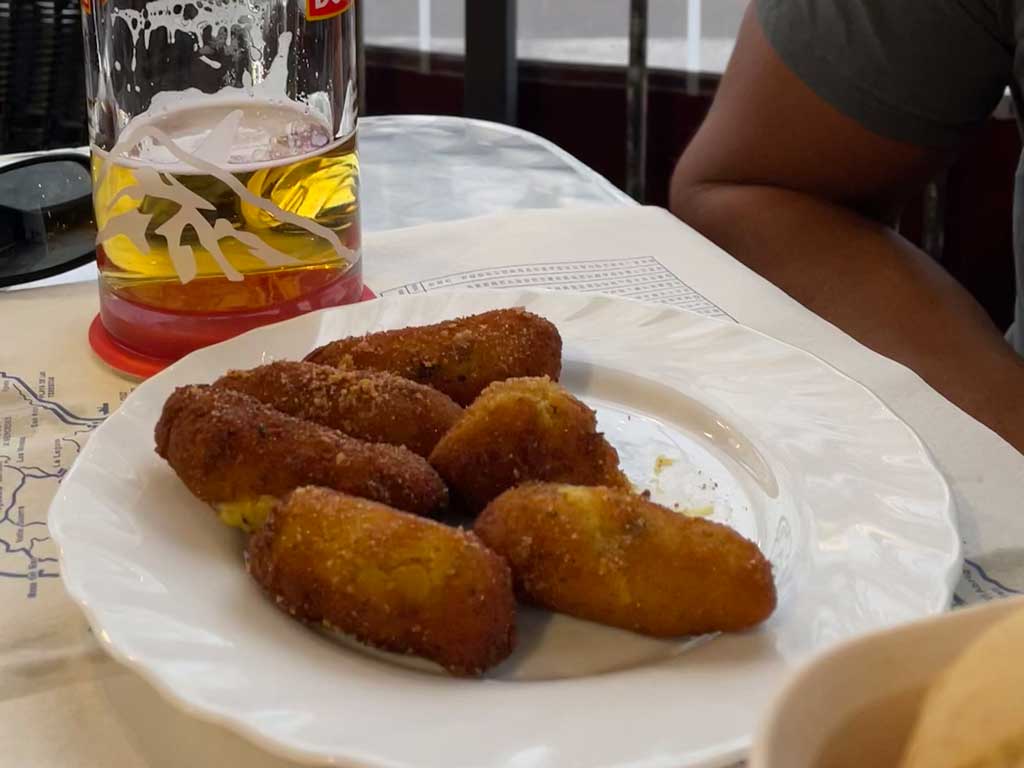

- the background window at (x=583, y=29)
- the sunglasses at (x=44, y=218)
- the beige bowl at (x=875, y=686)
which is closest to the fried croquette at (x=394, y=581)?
the beige bowl at (x=875, y=686)

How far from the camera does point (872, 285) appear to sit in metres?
0.98

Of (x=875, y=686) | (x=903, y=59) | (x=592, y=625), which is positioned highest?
(x=903, y=59)

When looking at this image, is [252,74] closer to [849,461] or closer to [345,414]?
[345,414]

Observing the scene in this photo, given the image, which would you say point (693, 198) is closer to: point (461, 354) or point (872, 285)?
point (872, 285)

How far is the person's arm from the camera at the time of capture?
899 mm

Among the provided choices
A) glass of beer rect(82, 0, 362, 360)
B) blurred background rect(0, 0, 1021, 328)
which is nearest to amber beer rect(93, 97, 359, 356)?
glass of beer rect(82, 0, 362, 360)

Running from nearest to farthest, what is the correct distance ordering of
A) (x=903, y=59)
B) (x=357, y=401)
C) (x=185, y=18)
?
1. (x=357, y=401)
2. (x=185, y=18)
3. (x=903, y=59)

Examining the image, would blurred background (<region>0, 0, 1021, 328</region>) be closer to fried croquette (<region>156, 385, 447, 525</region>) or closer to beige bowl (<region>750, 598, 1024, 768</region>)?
fried croquette (<region>156, 385, 447, 525</region>)

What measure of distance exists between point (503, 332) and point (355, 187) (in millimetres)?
202

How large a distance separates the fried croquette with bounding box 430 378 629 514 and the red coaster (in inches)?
10.1

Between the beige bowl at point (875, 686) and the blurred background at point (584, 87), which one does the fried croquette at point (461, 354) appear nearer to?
the beige bowl at point (875, 686)

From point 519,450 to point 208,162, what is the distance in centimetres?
29

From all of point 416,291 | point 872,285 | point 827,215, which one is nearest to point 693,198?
point 827,215

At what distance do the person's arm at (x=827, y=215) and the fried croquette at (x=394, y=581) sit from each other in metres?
0.47
